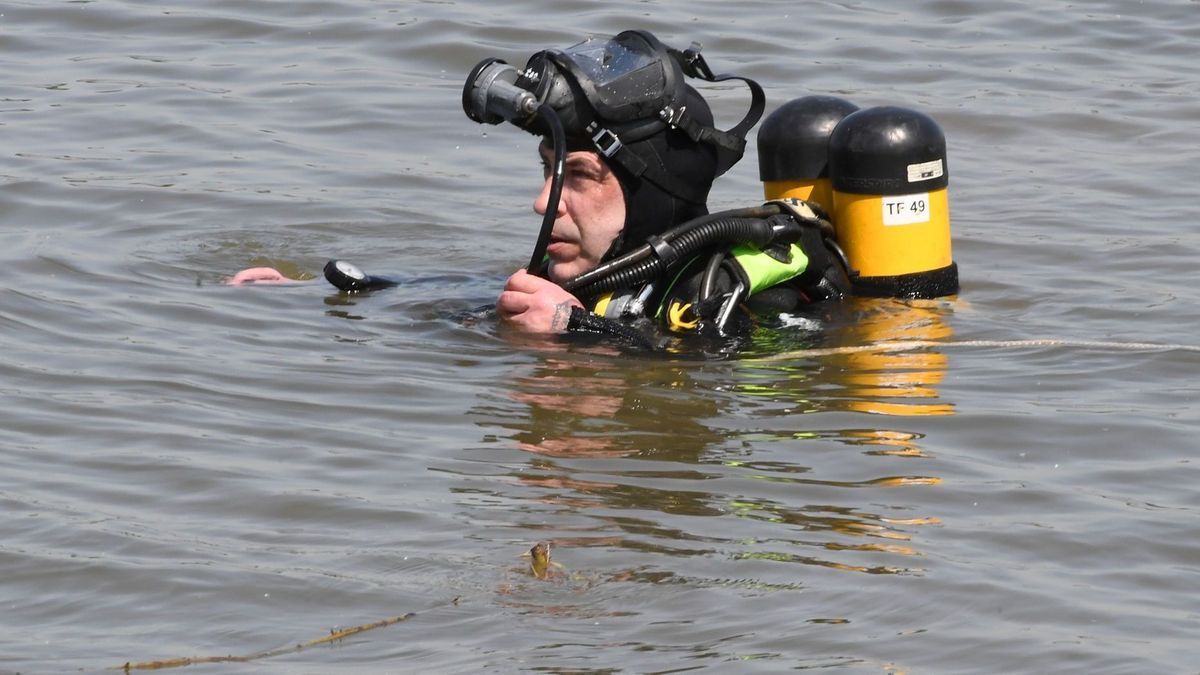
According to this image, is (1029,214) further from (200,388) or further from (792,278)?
(200,388)

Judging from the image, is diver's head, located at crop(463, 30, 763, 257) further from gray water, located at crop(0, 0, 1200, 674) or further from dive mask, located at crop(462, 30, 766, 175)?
gray water, located at crop(0, 0, 1200, 674)

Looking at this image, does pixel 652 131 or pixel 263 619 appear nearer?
pixel 263 619

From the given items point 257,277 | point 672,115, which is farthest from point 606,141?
point 257,277

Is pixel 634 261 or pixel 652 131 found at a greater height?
pixel 652 131

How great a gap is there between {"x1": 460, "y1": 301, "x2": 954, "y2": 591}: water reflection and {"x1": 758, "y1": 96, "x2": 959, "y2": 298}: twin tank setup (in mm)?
129

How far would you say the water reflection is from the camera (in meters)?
3.92

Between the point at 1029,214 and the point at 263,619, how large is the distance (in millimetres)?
5374

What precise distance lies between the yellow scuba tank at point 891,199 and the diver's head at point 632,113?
33 cm

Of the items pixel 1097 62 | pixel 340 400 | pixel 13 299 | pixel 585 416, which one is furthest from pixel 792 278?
pixel 1097 62

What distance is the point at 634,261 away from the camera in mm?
5555

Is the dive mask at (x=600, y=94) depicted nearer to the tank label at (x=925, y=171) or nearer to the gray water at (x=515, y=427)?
the tank label at (x=925, y=171)

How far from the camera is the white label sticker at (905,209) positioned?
5773 millimetres

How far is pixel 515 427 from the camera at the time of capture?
4930mm

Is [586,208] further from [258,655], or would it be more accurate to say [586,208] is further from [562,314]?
[258,655]
